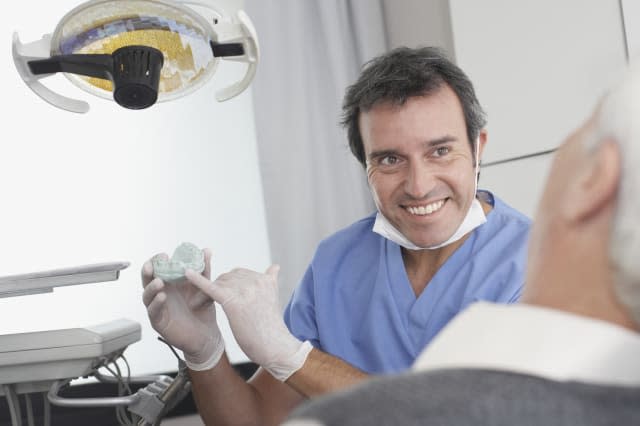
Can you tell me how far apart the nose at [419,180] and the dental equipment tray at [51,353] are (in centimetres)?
62

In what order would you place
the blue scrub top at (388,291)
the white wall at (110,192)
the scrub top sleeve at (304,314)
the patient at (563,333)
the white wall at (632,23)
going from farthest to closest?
the white wall at (110,192) → the white wall at (632,23) → the scrub top sleeve at (304,314) → the blue scrub top at (388,291) → the patient at (563,333)

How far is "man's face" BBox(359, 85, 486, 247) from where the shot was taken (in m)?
1.31

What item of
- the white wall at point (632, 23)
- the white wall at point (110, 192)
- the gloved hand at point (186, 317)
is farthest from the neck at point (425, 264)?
the white wall at point (110, 192)

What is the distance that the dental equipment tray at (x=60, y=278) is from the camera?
108 cm

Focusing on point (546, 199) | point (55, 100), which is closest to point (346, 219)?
point (55, 100)

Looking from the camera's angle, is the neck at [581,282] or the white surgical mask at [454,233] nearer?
the neck at [581,282]

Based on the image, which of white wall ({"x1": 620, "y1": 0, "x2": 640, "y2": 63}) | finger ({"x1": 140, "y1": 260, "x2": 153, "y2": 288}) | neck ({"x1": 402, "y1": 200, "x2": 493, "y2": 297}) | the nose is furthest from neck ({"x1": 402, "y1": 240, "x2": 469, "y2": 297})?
white wall ({"x1": 620, "y1": 0, "x2": 640, "y2": 63})

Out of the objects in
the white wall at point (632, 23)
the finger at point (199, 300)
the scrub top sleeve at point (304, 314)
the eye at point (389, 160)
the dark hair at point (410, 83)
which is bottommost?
the scrub top sleeve at point (304, 314)

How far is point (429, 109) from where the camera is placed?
4.33 ft

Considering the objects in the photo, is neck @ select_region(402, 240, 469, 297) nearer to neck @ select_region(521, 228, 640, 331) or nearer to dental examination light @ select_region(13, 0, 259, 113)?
dental examination light @ select_region(13, 0, 259, 113)

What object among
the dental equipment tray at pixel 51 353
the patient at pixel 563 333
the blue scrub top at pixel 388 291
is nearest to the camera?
the patient at pixel 563 333

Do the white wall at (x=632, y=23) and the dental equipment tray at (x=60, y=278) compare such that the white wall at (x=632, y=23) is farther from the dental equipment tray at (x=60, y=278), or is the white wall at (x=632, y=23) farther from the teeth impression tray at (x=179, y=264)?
the dental equipment tray at (x=60, y=278)

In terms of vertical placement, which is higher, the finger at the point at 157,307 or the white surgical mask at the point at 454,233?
the white surgical mask at the point at 454,233

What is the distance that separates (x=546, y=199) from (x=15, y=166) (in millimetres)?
2079
